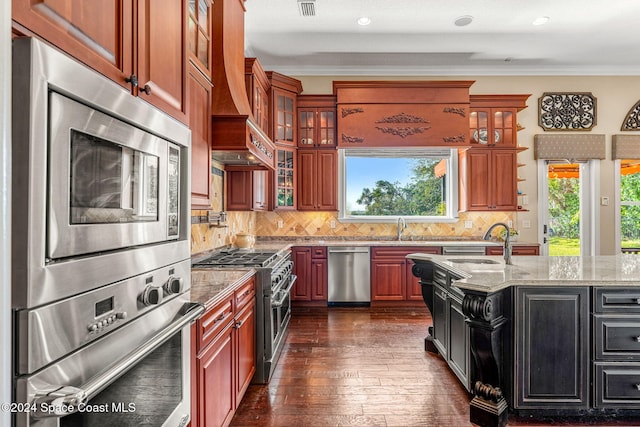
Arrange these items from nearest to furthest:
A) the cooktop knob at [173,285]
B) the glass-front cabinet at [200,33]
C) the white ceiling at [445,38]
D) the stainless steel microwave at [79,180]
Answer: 1. the stainless steel microwave at [79,180]
2. the cooktop knob at [173,285]
3. the glass-front cabinet at [200,33]
4. the white ceiling at [445,38]

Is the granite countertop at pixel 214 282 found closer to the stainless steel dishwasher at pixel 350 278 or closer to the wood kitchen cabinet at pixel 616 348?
the wood kitchen cabinet at pixel 616 348

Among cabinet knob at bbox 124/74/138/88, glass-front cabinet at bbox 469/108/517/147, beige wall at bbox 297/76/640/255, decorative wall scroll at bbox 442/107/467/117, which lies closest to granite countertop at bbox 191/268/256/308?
cabinet knob at bbox 124/74/138/88

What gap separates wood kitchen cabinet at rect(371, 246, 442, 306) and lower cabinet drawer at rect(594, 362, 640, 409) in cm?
277

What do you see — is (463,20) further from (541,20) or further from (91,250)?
(91,250)

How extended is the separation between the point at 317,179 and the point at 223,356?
3.61 metres

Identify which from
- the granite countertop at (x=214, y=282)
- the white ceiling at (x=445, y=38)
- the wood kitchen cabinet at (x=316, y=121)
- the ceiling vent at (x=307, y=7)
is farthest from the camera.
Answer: the wood kitchen cabinet at (x=316, y=121)

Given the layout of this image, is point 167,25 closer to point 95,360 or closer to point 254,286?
point 95,360

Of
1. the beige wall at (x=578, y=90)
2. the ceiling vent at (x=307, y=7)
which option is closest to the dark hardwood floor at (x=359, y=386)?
the beige wall at (x=578, y=90)

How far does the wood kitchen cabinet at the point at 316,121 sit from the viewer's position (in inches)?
207

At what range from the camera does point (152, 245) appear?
1.10 meters

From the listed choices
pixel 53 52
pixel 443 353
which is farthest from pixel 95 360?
pixel 443 353

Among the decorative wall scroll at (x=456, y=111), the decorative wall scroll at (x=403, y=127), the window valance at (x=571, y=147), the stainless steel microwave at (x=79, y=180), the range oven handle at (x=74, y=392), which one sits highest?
the decorative wall scroll at (x=456, y=111)

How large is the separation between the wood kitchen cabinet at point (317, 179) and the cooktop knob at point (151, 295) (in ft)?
13.8

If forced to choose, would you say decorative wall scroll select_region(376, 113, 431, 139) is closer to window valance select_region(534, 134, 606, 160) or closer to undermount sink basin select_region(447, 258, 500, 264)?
window valance select_region(534, 134, 606, 160)
